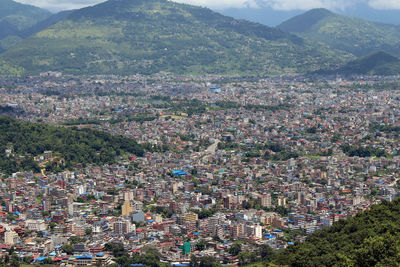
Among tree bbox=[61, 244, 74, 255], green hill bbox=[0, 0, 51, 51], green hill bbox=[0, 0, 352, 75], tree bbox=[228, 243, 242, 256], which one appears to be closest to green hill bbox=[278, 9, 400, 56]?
green hill bbox=[0, 0, 352, 75]

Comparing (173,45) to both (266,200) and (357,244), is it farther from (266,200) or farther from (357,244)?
(357,244)

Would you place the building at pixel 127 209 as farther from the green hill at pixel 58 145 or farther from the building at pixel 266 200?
the green hill at pixel 58 145

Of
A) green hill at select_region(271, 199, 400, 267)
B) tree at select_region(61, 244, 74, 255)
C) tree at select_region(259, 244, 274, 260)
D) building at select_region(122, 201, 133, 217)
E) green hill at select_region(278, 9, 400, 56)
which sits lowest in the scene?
tree at select_region(61, 244, 74, 255)

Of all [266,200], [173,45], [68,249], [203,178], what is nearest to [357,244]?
[68,249]

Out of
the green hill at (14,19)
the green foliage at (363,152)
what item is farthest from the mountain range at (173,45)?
the green foliage at (363,152)

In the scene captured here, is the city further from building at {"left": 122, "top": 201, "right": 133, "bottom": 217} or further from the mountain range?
the mountain range
